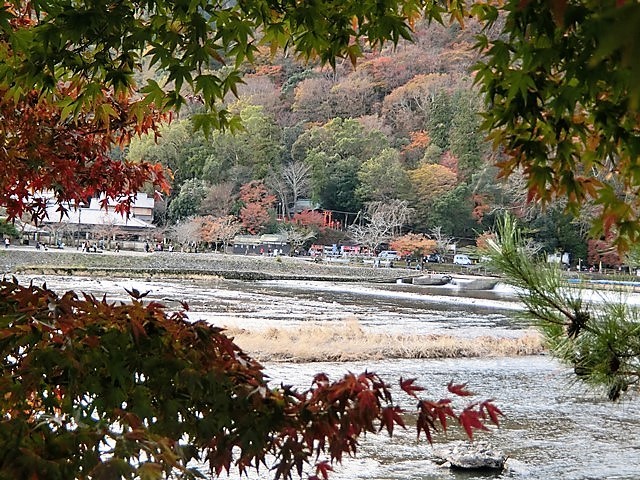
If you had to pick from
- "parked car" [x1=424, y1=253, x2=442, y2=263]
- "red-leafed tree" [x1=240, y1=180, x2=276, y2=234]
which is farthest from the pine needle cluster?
"red-leafed tree" [x1=240, y1=180, x2=276, y2=234]

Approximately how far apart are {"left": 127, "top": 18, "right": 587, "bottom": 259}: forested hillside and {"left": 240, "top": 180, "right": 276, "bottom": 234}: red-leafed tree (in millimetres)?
58

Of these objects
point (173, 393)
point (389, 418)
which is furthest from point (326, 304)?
point (389, 418)

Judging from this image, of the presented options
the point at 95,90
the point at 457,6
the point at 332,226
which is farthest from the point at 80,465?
the point at 332,226

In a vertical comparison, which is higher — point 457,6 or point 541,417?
point 457,6

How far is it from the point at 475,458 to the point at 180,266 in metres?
28.3

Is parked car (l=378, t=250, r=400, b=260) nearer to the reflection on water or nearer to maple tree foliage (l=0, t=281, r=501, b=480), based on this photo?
Result: the reflection on water

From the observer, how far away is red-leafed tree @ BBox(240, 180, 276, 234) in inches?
1602

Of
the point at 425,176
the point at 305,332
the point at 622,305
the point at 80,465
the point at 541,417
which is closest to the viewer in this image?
the point at 80,465

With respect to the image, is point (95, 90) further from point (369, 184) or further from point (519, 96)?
point (369, 184)

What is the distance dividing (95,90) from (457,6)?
3.80ft

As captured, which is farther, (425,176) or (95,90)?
(425,176)

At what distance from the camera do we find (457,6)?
7.48 ft

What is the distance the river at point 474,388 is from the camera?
5.81m

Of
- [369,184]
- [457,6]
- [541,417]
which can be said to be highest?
[369,184]
